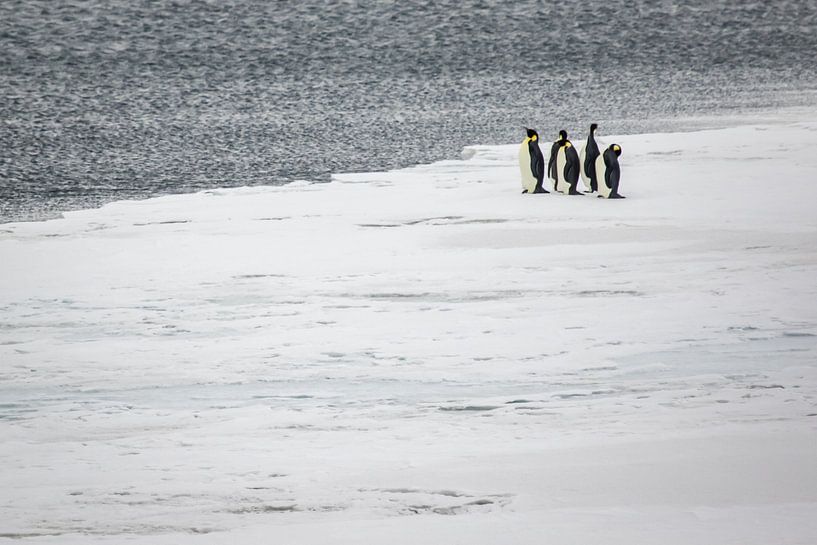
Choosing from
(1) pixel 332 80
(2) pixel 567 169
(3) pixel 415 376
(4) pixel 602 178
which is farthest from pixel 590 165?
(1) pixel 332 80

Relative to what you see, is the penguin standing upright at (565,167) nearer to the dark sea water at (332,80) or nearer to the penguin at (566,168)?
the penguin at (566,168)

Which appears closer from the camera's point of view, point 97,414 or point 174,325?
point 97,414

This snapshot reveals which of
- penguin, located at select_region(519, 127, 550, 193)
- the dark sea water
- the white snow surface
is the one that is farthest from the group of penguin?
the dark sea water

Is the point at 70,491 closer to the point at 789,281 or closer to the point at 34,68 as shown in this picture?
the point at 789,281

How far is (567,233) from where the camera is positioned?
491cm

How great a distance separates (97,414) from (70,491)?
1.55 ft

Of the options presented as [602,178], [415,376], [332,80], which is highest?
[332,80]

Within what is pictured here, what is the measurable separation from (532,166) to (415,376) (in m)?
3.14

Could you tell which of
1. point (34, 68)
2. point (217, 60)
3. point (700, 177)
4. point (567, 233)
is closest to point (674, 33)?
point (217, 60)

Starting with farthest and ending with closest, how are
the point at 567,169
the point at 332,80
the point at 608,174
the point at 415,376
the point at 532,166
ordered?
1. the point at 332,80
2. the point at 567,169
3. the point at 532,166
4. the point at 608,174
5. the point at 415,376

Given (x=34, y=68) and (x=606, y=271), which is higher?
(x=34, y=68)

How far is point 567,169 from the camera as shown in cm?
615

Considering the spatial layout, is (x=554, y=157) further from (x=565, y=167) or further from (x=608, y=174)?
(x=608, y=174)

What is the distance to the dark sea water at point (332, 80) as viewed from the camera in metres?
8.02
